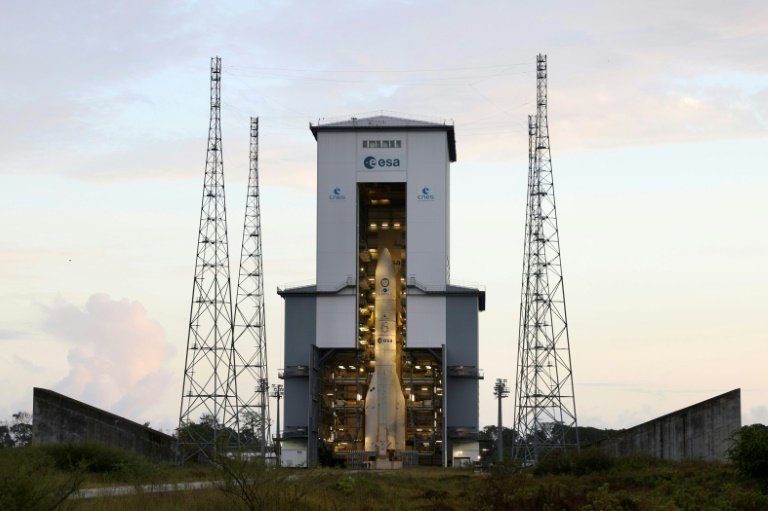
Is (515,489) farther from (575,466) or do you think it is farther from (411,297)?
(411,297)

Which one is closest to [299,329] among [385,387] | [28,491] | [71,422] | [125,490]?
[385,387]

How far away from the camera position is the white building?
7181cm

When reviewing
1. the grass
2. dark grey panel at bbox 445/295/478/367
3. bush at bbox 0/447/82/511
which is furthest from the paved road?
dark grey panel at bbox 445/295/478/367

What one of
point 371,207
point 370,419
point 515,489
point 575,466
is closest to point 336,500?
point 515,489

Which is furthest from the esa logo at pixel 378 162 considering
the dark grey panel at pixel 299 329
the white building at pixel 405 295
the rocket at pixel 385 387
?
the dark grey panel at pixel 299 329

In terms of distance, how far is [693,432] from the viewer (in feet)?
156

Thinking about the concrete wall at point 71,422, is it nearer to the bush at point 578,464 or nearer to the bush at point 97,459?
the bush at point 97,459

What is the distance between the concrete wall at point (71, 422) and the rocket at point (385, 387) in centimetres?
2892

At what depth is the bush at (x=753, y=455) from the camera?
35.2 metres

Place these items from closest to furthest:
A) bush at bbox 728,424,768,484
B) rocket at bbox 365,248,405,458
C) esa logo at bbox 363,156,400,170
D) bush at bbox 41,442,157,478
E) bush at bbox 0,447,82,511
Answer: bush at bbox 0,447,82,511, bush at bbox 41,442,157,478, bush at bbox 728,424,768,484, rocket at bbox 365,248,405,458, esa logo at bbox 363,156,400,170

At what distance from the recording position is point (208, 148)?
6862 cm

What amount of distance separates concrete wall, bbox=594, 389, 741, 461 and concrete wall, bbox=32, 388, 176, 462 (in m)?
22.3

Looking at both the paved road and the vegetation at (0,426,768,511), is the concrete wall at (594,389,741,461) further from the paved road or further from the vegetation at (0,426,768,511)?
the paved road

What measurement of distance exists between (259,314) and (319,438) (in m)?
8.78
